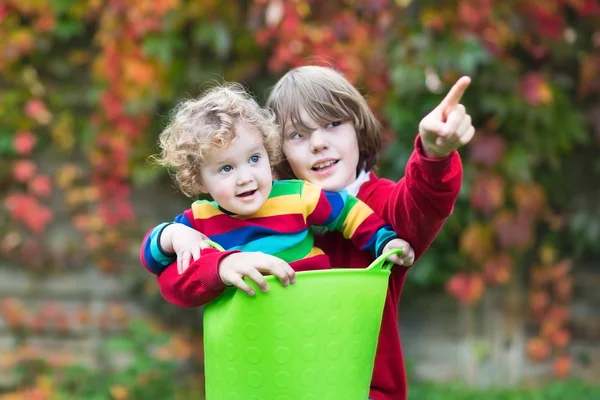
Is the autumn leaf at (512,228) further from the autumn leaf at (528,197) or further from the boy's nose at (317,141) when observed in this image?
the boy's nose at (317,141)

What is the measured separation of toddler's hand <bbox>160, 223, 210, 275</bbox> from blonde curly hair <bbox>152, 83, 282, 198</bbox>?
111 mm

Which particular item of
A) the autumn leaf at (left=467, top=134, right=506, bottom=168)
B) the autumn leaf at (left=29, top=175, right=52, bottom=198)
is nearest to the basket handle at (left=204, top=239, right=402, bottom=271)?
the autumn leaf at (left=467, top=134, right=506, bottom=168)

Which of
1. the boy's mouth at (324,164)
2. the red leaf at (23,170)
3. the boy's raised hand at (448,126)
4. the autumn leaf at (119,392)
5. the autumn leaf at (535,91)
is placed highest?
the autumn leaf at (535,91)

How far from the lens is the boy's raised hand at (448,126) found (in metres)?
1.73

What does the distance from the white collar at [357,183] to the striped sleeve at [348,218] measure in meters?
0.10

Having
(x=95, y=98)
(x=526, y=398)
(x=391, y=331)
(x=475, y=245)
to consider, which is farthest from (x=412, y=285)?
(x=391, y=331)

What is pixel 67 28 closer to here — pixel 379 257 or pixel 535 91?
pixel 535 91

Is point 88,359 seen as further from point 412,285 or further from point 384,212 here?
point 384,212

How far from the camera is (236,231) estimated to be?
2.01 metres

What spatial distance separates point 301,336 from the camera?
71.1 inches

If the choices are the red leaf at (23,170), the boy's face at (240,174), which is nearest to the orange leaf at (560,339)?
the red leaf at (23,170)

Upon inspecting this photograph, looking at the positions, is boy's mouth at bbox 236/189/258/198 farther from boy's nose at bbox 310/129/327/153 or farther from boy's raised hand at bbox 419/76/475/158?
boy's raised hand at bbox 419/76/475/158

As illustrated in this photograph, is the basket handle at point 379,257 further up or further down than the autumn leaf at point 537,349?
further up

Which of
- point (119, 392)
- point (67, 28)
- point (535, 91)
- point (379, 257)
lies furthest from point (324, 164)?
point (67, 28)
